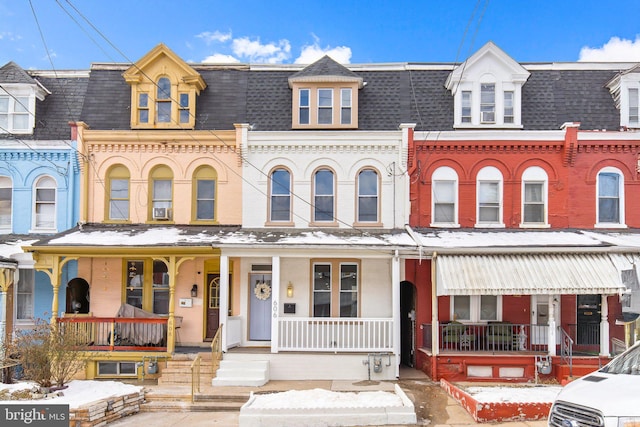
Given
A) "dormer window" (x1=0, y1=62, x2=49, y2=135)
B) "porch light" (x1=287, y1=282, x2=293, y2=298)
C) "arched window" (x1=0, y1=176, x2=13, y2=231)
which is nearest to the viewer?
"porch light" (x1=287, y1=282, x2=293, y2=298)

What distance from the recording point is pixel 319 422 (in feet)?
37.5

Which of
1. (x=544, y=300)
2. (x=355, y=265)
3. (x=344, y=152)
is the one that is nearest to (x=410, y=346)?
(x=355, y=265)

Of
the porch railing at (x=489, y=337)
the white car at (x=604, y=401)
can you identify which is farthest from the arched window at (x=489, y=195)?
the white car at (x=604, y=401)

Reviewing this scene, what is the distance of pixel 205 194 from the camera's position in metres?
18.8

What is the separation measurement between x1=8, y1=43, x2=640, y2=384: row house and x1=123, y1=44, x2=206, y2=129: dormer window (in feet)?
0.16

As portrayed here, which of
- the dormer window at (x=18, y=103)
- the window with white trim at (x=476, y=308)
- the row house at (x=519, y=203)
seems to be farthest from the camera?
the dormer window at (x=18, y=103)

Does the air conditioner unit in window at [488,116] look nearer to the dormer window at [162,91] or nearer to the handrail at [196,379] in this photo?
the dormer window at [162,91]

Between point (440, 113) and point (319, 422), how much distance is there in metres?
11.0

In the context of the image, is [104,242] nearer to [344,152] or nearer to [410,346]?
[344,152]

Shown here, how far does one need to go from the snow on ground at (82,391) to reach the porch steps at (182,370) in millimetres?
1448

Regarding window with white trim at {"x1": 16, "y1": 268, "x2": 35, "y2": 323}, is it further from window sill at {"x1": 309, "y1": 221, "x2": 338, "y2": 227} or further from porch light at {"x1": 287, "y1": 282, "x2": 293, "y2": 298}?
window sill at {"x1": 309, "y1": 221, "x2": 338, "y2": 227}

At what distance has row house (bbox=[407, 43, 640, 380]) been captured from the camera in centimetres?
1598

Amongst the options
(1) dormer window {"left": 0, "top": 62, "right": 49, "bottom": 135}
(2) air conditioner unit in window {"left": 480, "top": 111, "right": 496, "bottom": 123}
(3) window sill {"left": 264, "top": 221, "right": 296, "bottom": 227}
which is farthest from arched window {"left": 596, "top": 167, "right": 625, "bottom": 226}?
(1) dormer window {"left": 0, "top": 62, "right": 49, "bottom": 135}

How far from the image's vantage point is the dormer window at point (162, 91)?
18859mm
